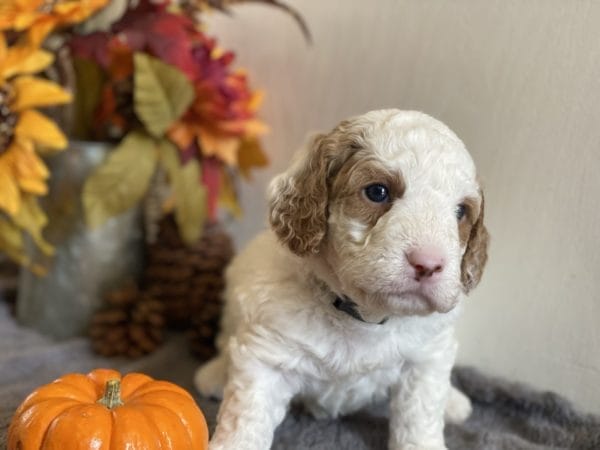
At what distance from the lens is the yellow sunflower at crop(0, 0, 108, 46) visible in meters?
1.59

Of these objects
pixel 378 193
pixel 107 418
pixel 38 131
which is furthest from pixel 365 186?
pixel 38 131

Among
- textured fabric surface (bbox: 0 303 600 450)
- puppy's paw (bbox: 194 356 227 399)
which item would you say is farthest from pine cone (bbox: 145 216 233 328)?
puppy's paw (bbox: 194 356 227 399)

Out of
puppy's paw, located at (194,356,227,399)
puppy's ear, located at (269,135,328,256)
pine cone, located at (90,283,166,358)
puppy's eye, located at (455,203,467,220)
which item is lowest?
pine cone, located at (90,283,166,358)

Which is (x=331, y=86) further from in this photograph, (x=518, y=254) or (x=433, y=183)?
(x=433, y=183)

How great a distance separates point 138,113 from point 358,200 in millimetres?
870

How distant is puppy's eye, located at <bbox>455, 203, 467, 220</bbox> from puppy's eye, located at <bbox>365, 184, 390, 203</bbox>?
0.15 meters

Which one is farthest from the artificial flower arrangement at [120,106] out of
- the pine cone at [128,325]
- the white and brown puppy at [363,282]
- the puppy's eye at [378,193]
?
the puppy's eye at [378,193]

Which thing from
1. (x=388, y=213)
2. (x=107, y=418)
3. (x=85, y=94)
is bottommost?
(x=107, y=418)

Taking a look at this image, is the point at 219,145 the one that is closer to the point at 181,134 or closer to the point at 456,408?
the point at 181,134

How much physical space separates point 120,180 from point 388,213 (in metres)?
0.95

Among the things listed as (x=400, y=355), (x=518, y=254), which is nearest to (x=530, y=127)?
(x=518, y=254)

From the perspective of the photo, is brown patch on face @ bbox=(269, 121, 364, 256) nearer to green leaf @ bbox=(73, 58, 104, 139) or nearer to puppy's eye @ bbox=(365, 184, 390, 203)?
puppy's eye @ bbox=(365, 184, 390, 203)

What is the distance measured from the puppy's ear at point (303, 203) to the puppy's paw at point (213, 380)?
0.54 m

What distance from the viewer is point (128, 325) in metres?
1.89
